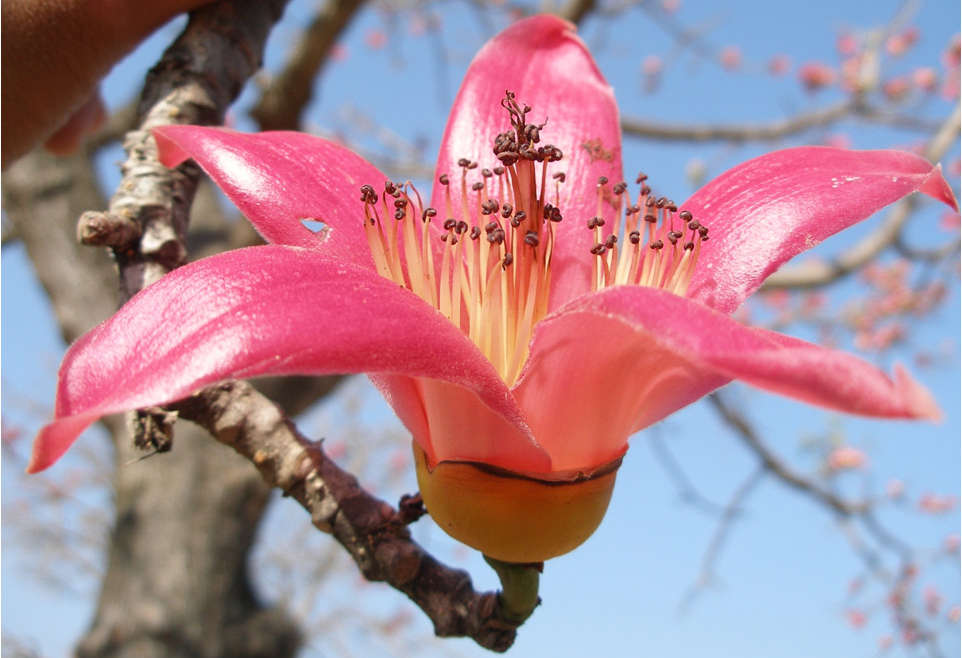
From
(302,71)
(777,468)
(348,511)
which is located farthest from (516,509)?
(777,468)

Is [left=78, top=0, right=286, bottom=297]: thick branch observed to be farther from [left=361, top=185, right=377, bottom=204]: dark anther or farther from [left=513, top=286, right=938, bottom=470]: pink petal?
[left=513, top=286, right=938, bottom=470]: pink petal

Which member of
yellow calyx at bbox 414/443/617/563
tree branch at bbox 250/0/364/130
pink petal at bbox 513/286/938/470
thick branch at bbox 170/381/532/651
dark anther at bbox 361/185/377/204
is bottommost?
thick branch at bbox 170/381/532/651

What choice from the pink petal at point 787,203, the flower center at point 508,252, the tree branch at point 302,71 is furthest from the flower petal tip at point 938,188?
the tree branch at point 302,71

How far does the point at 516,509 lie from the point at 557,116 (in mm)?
413

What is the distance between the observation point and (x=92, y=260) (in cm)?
264

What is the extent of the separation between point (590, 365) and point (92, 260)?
2504 mm

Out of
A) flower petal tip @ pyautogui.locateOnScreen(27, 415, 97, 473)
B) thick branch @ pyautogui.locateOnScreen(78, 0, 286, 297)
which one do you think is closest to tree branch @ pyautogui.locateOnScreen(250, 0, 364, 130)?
thick branch @ pyautogui.locateOnScreen(78, 0, 286, 297)

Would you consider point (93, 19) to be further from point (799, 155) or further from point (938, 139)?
point (938, 139)

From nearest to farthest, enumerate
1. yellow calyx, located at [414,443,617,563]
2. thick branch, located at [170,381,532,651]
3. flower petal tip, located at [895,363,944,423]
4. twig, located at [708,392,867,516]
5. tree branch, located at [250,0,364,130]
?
1. flower petal tip, located at [895,363,944,423]
2. yellow calyx, located at [414,443,617,563]
3. thick branch, located at [170,381,532,651]
4. tree branch, located at [250,0,364,130]
5. twig, located at [708,392,867,516]

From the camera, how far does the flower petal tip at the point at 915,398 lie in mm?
331

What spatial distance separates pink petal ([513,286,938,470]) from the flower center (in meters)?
0.08

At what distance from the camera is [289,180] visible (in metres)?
0.62

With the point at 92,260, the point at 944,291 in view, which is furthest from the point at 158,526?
the point at 944,291

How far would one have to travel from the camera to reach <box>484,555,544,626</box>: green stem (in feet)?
1.99
